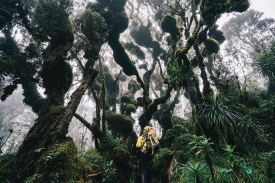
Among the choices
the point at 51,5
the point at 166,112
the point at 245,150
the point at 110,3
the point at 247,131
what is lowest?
the point at 245,150

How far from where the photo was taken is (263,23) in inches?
956

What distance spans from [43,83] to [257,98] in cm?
1351

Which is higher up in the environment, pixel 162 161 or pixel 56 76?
pixel 56 76

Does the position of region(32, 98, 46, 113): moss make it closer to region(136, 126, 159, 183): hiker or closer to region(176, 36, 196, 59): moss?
region(136, 126, 159, 183): hiker

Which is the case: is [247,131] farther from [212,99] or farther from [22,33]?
[22,33]

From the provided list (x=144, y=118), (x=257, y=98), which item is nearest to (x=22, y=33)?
(x=144, y=118)

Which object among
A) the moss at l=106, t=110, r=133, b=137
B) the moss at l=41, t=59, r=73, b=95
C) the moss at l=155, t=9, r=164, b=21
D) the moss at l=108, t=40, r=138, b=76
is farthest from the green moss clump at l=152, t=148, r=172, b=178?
the moss at l=155, t=9, r=164, b=21

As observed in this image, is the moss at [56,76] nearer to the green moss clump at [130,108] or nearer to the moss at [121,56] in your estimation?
the moss at [121,56]

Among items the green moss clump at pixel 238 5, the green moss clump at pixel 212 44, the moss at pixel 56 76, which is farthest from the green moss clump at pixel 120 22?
the green moss clump at pixel 238 5

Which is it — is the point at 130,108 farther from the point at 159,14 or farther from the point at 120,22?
the point at 159,14

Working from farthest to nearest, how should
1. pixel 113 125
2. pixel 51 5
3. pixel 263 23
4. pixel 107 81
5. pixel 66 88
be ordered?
pixel 263 23, pixel 107 81, pixel 113 125, pixel 66 88, pixel 51 5

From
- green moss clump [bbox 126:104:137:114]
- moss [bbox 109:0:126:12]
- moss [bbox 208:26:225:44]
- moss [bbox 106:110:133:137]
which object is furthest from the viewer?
green moss clump [bbox 126:104:137:114]

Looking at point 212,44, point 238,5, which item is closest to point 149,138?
point 212,44

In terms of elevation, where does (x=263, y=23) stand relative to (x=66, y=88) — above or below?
above
